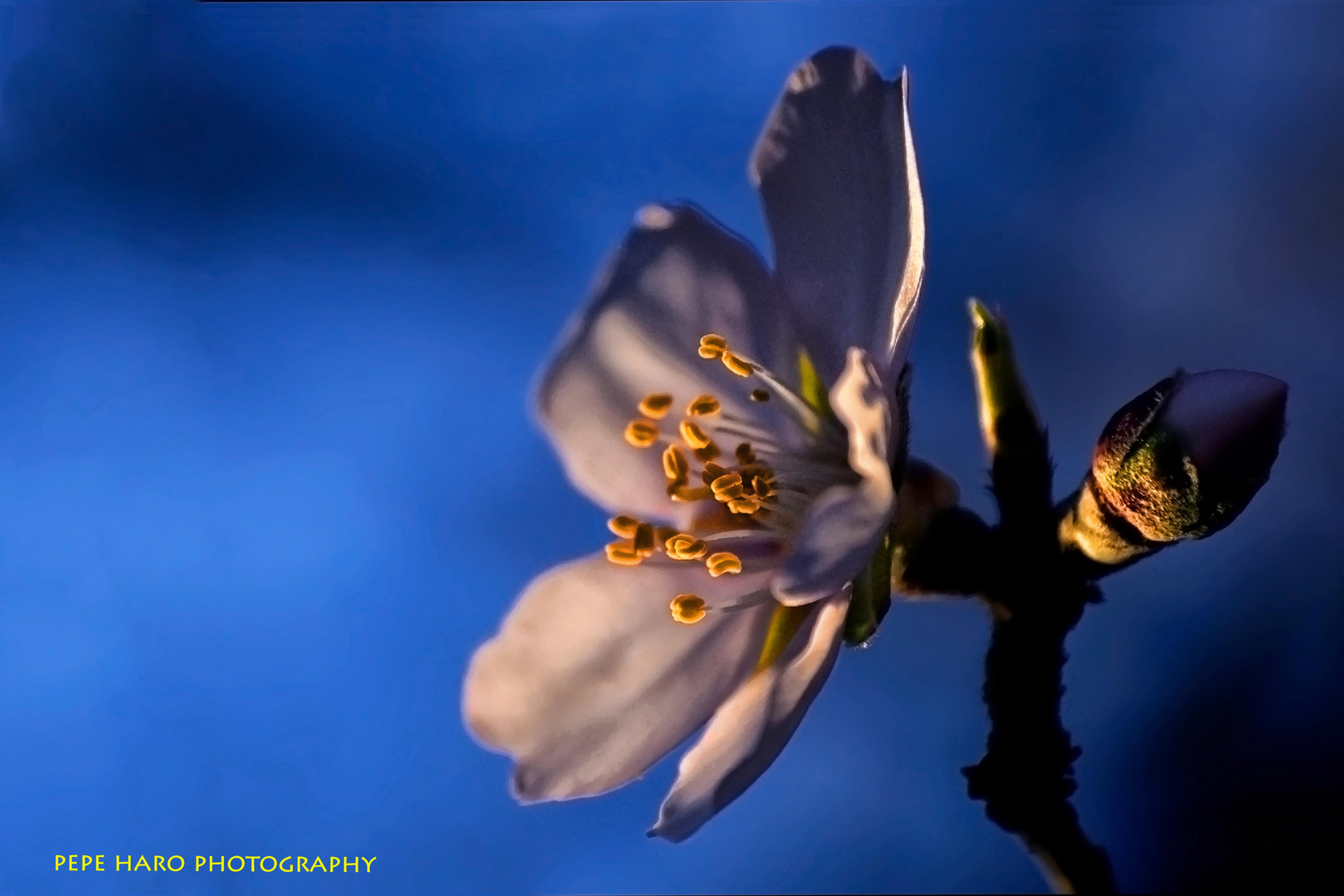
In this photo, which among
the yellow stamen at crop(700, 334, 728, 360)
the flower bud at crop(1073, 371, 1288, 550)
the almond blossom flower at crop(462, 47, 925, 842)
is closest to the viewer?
the flower bud at crop(1073, 371, 1288, 550)

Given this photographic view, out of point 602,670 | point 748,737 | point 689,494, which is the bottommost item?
point 748,737

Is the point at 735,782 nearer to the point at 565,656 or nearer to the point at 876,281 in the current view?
the point at 565,656

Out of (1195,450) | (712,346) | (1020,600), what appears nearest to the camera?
(1195,450)

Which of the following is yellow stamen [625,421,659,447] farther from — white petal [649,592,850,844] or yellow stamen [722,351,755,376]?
white petal [649,592,850,844]

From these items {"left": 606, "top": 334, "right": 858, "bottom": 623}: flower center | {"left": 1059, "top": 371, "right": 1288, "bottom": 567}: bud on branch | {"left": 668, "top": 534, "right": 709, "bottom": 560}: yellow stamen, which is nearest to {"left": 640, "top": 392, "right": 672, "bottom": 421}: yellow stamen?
{"left": 606, "top": 334, "right": 858, "bottom": 623}: flower center

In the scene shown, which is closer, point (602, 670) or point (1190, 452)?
point (1190, 452)

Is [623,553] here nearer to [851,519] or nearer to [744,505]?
[744,505]

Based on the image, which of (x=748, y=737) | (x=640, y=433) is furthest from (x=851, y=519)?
(x=640, y=433)
